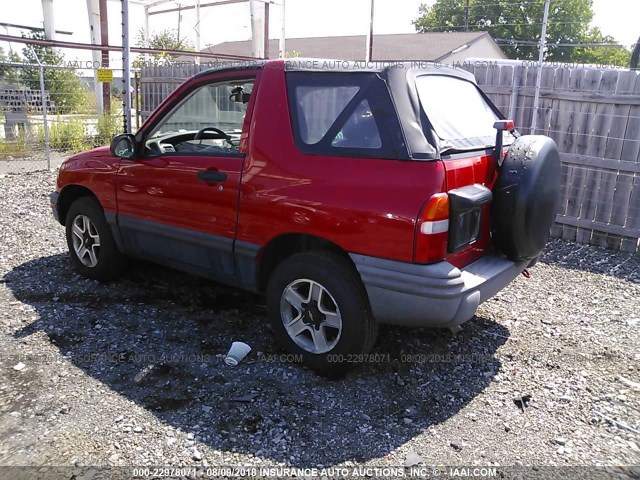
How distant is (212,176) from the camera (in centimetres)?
386

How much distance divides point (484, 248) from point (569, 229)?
13.5ft

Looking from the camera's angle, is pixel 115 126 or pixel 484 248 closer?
pixel 484 248

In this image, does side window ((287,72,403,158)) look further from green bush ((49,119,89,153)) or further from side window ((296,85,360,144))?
green bush ((49,119,89,153))

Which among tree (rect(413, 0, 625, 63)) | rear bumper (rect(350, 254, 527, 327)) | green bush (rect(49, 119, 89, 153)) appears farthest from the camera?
tree (rect(413, 0, 625, 63))

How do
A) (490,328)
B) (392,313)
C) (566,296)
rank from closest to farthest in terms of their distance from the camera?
(392,313) < (490,328) < (566,296)

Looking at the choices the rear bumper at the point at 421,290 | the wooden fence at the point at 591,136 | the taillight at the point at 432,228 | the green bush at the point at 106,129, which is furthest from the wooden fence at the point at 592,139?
the green bush at the point at 106,129

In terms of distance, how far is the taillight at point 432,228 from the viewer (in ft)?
9.76

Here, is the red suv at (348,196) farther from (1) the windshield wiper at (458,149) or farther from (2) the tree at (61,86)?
(2) the tree at (61,86)

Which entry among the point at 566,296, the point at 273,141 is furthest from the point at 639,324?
the point at 273,141

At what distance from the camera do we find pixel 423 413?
3248 millimetres

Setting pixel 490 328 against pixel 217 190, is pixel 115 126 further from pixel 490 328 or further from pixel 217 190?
pixel 490 328

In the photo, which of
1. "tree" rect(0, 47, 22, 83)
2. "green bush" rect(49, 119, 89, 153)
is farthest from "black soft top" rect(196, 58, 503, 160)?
"green bush" rect(49, 119, 89, 153)

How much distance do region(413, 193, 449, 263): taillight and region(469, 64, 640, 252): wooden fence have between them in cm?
459

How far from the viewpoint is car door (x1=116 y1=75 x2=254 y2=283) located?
388 centimetres
